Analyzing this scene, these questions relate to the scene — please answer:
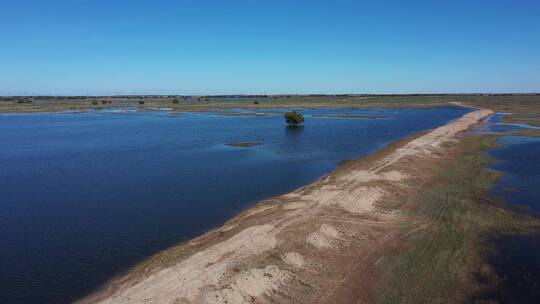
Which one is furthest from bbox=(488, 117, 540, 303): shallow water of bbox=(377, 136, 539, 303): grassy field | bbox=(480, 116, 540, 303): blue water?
bbox=(377, 136, 539, 303): grassy field

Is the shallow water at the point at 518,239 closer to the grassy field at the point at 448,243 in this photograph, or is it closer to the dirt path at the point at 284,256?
the grassy field at the point at 448,243

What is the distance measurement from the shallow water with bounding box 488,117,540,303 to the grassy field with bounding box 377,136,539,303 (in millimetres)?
564

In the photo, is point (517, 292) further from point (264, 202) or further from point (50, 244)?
point (50, 244)

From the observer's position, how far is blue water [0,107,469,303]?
18.0m

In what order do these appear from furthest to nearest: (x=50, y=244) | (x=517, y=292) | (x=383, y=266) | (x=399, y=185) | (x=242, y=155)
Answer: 1. (x=242, y=155)
2. (x=399, y=185)
3. (x=50, y=244)
4. (x=383, y=266)
5. (x=517, y=292)

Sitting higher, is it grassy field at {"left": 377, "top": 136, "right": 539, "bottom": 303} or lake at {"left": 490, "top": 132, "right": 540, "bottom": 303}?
grassy field at {"left": 377, "top": 136, "right": 539, "bottom": 303}

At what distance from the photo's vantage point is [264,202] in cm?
2605

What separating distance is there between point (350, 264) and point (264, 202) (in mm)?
10182

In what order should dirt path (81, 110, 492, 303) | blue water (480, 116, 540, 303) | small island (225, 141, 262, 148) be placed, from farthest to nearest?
small island (225, 141, 262, 148) → blue water (480, 116, 540, 303) → dirt path (81, 110, 492, 303)

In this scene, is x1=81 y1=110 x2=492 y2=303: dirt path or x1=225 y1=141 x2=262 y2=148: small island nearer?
x1=81 y1=110 x2=492 y2=303: dirt path

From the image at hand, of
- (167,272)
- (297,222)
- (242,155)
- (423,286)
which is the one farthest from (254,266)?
(242,155)

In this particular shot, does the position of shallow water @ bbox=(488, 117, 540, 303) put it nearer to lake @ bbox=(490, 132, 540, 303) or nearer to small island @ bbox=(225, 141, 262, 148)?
lake @ bbox=(490, 132, 540, 303)

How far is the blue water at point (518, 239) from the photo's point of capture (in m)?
14.6

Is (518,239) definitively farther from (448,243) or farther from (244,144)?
(244,144)
